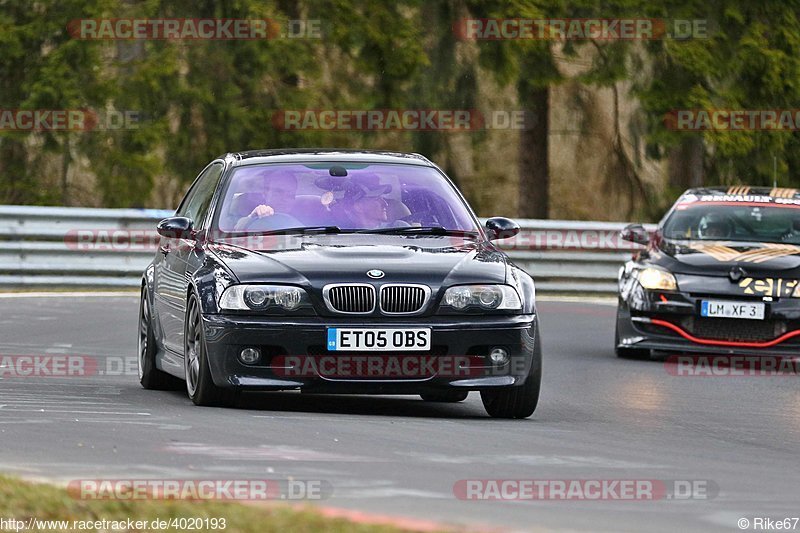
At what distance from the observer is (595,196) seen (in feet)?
136

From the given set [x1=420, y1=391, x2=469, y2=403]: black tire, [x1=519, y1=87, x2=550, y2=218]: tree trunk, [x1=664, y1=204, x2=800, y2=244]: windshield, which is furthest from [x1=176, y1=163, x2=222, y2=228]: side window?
[x1=519, y1=87, x2=550, y2=218]: tree trunk

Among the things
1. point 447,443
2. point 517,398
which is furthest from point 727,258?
point 447,443

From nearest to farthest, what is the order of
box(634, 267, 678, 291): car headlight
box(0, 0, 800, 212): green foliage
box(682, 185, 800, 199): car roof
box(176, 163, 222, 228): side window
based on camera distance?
box(176, 163, 222, 228): side window, box(634, 267, 678, 291): car headlight, box(682, 185, 800, 199): car roof, box(0, 0, 800, 212): green foliage

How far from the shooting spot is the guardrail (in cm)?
2269

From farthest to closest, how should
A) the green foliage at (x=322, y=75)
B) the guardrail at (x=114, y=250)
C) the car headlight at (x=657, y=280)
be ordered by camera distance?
the green foliage at (x=322, y=75) < the guardrail at (x=114, y=250) < the car headlight at (x=657, y=280)

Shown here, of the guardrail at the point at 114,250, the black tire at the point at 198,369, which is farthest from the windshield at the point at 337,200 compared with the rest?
the guardrail at the point at 114,250

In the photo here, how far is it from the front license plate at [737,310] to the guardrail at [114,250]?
892 cm

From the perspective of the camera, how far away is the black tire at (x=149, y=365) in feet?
39.5

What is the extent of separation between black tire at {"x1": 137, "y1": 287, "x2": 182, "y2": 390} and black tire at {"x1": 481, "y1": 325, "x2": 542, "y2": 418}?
241 centimetres

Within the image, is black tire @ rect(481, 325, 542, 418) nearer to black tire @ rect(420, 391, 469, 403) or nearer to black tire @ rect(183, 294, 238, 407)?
black tire @ rect(420, 391, 469, 403)

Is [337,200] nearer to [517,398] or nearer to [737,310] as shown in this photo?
[517,398]

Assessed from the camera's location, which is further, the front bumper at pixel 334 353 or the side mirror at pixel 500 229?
the side mirror at pixel 500 229

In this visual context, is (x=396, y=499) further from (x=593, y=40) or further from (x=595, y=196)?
(x=595, y=196)

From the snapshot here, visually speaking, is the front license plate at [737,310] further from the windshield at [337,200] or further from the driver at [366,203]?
the driver at [366,203]
